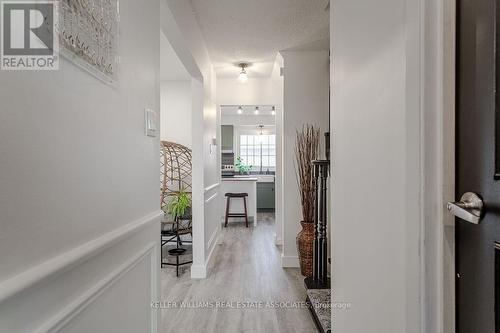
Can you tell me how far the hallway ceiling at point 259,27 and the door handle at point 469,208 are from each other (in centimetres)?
223

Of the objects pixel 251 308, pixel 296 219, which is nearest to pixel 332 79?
pixel 251 308

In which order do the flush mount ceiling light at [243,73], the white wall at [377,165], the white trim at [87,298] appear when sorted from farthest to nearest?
the flush mount ceiling light at [243,73], the white wall at [377,165], the white trim at [87,298]

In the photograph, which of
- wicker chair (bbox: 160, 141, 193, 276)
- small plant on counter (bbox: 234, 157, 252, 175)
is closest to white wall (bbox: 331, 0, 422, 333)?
wicker chair (bbox: 160, 141, 193, 276)

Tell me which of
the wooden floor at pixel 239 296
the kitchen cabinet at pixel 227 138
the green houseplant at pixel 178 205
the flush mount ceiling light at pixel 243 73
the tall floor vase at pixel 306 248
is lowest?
the wooden floor at pixel 239 296

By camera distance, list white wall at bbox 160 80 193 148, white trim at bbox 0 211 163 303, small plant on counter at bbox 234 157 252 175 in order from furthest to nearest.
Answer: small plant on counter at bbox 234 157 252 175 → white wall at bbox 160 80 193 148 → white trim at bbox 0 211 163 303

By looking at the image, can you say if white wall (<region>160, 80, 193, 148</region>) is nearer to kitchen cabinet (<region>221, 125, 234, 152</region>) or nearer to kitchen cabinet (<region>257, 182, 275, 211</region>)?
kitchen cabinet (<region>257, 182, 275, 211</region>)

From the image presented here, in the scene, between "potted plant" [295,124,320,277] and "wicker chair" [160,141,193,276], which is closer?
"potted plant" [295,124,320,277]

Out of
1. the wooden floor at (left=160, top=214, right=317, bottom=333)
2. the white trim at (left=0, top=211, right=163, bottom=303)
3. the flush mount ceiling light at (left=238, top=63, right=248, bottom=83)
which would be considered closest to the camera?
the white trim at (left=0, top=211, right=163, bottom=303)

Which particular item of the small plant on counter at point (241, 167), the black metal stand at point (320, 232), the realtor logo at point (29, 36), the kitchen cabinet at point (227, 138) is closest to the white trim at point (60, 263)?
the realtor logo at point (29, 36)

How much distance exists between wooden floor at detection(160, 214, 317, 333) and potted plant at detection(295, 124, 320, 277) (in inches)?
10.5

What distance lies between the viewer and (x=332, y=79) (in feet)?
5.46

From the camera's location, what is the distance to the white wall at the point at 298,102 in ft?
11.3

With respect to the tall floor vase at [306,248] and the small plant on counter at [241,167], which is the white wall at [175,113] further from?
the small plant on counter at [241,167]

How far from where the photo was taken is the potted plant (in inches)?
114
